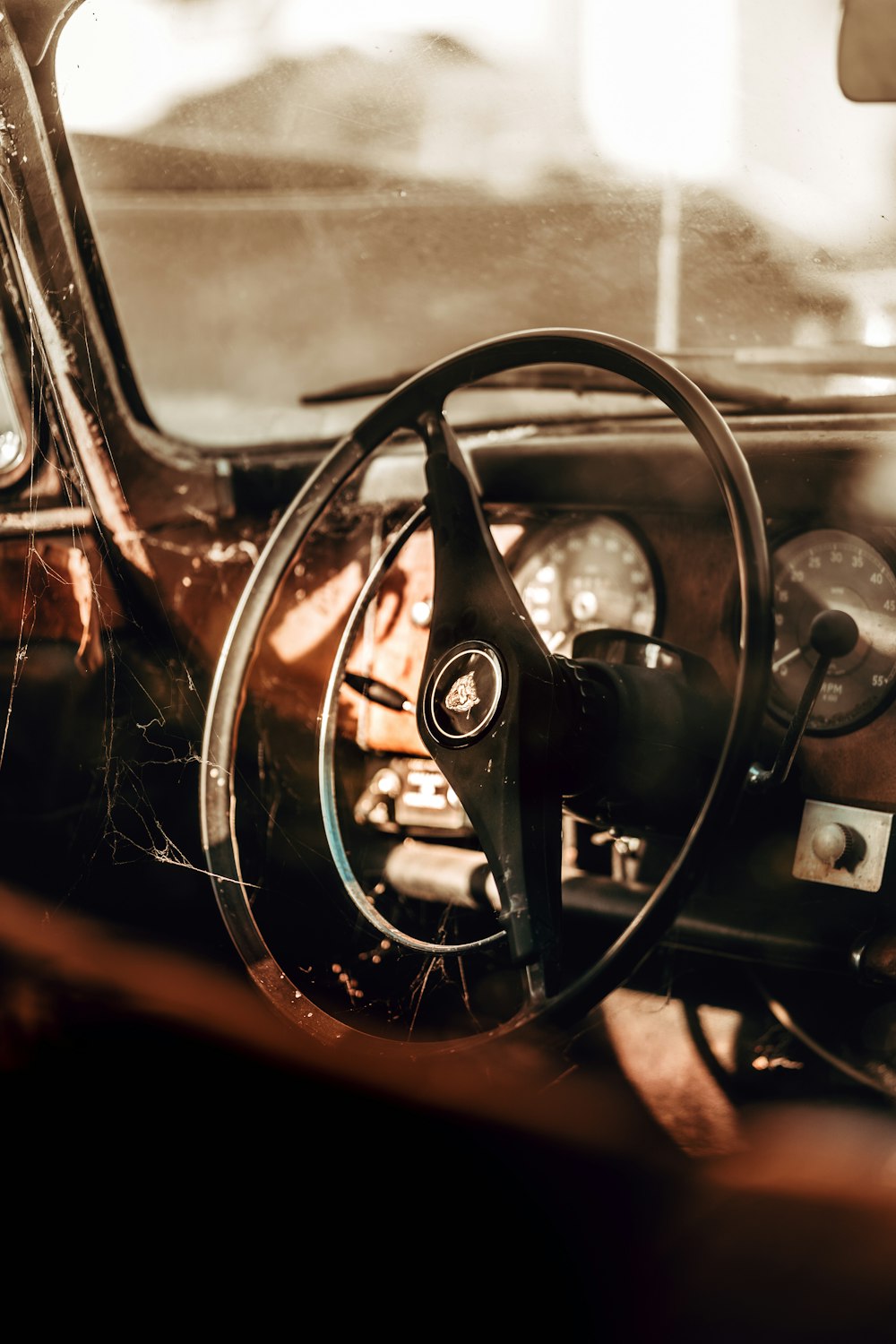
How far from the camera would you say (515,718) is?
1.12 meters

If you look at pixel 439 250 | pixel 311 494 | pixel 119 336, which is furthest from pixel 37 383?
pixel 439 250

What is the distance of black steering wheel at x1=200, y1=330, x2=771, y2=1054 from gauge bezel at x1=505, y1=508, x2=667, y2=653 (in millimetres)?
188

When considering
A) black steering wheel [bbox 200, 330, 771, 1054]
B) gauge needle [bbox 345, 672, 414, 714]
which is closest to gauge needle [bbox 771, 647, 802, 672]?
black steering wheel [bbox 200, 330, 771, 1054]

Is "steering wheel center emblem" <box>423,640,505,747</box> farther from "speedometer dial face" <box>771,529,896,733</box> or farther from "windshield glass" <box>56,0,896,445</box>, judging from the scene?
"windshield glass" <box>56,0,896,445</box>

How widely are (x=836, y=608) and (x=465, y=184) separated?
0.79m

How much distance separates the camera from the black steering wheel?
106 centimetres

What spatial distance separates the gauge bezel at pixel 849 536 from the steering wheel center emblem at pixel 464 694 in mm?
394

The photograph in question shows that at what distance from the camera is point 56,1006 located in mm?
1496

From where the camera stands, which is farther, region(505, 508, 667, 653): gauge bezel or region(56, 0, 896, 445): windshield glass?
region(505, 508, 667, 653): gauge bezel

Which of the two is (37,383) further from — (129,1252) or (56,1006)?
(129,1252)

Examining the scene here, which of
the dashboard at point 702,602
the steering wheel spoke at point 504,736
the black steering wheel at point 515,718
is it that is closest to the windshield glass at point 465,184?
the dashboard at point 702,602

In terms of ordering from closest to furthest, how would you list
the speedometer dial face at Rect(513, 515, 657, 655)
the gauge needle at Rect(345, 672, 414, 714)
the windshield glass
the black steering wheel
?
1. the black steering wheel
2. the windshield glass
3. the gauge needle at Rect(345, 672, 414, 714)
4. the speedometer dial face at Rect(513, 515, 657, 655)

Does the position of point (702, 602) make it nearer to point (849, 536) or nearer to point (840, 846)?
point (849, 536)

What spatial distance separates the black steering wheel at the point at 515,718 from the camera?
1.06 metres
